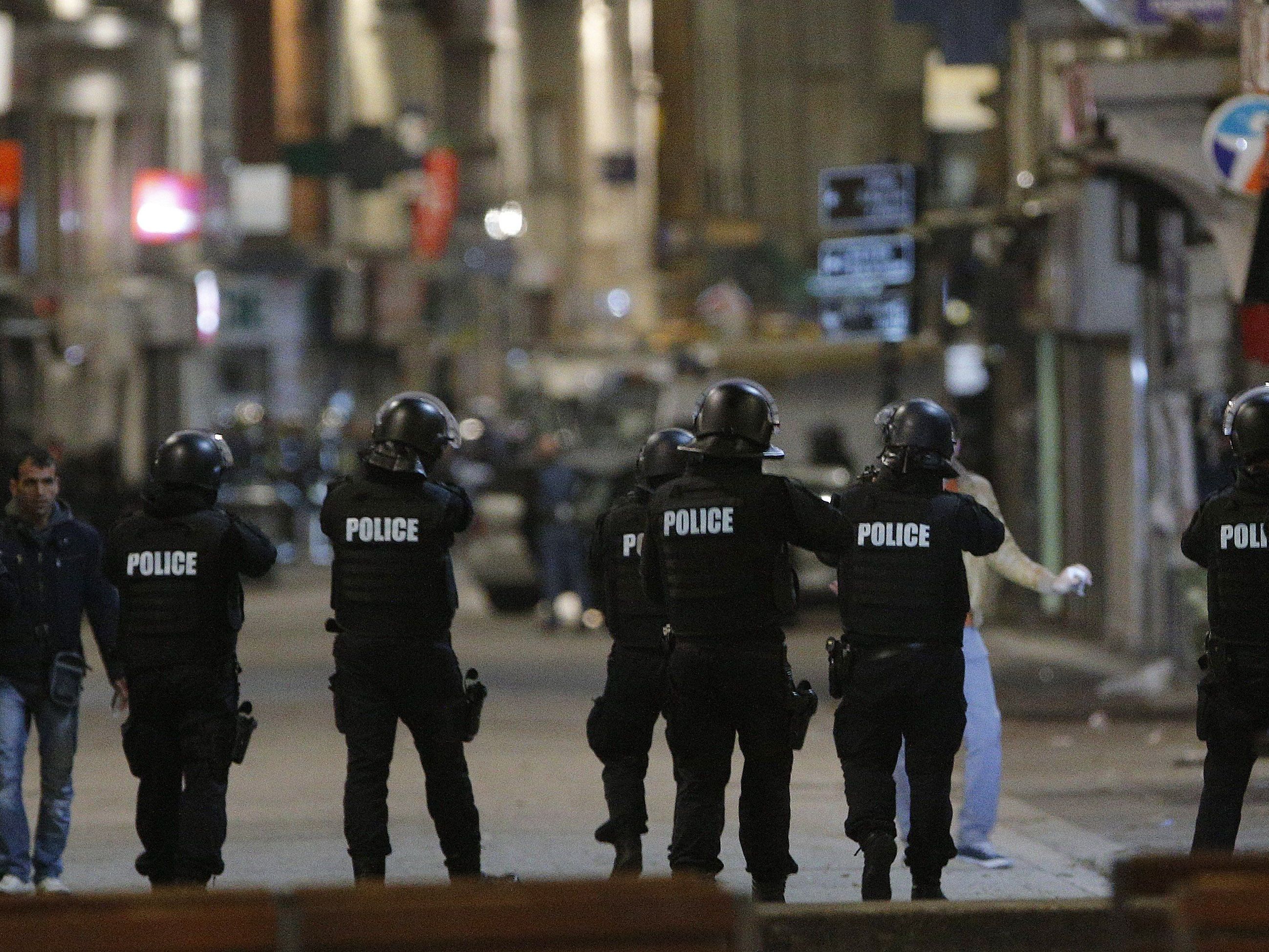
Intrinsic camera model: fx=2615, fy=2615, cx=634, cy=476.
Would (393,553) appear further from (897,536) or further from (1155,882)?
(1155,882)

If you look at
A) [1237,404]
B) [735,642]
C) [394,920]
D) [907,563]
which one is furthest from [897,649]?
[394,920]

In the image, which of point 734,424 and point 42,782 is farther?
point 42,782

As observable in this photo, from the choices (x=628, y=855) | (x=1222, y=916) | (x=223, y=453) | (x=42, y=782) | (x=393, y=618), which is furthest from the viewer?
(x=628, y=855)

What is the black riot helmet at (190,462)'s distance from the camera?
9.78 metres

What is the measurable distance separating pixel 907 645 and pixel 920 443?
756mm

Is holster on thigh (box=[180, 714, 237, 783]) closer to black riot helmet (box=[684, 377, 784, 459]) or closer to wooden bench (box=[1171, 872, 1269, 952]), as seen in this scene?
black riot helmet (box=[684, 377, 784, 459])

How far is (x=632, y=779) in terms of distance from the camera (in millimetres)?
10789

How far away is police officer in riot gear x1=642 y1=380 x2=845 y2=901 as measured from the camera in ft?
30.6

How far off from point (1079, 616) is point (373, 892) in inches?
783

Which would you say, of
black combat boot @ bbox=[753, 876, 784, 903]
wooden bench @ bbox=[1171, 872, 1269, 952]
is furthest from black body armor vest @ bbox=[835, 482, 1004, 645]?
wooden bench @ bbox=[1171, 872, 1269, 952]

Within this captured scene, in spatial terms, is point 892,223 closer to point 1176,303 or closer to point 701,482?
point 1176,303

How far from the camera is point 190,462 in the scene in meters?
9.80

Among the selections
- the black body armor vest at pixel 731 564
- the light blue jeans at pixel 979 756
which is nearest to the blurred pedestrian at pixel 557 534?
the light blue jeans at pixel 979 756

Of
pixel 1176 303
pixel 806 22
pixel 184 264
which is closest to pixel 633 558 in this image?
pixel 1176 303
